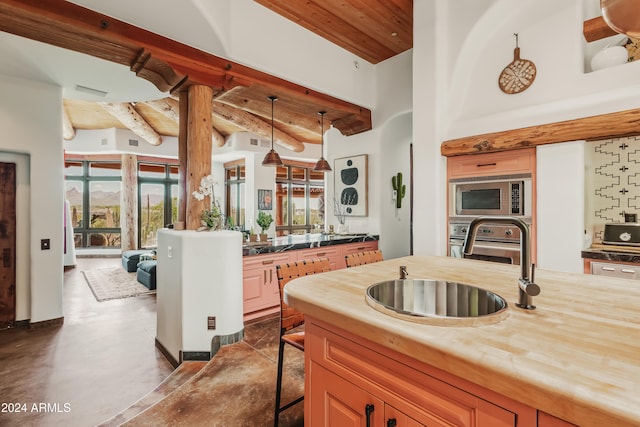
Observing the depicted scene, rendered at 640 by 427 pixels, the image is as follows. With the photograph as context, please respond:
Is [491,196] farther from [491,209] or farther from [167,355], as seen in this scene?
[167,355]

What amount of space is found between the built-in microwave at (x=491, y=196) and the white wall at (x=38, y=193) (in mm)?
4825

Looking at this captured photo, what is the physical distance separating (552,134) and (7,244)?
6.00 m

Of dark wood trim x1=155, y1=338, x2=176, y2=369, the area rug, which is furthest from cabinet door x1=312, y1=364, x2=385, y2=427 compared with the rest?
the area rug

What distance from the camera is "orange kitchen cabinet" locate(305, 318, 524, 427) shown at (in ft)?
2.60

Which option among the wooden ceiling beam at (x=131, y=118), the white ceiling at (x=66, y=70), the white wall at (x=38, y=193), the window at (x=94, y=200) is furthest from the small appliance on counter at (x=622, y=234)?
the window at (x=94, y=200)

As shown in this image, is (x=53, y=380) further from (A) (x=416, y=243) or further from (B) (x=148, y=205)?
(B) (x=148, y=205)

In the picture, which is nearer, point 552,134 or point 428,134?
point 552,134

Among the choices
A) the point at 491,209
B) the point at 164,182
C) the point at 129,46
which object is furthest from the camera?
the point at 164,182

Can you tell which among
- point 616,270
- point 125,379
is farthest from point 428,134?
point 125,379

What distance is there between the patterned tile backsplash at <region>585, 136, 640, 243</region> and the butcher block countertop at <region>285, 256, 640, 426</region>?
2153mm

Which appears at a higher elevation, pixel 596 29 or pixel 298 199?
pixel 596 29

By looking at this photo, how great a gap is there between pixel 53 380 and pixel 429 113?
445 centimetres

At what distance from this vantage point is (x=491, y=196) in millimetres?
3234

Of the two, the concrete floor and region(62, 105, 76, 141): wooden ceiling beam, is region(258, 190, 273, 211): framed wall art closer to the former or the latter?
region(62, 105, 76, 141): wooden ceiling beam
